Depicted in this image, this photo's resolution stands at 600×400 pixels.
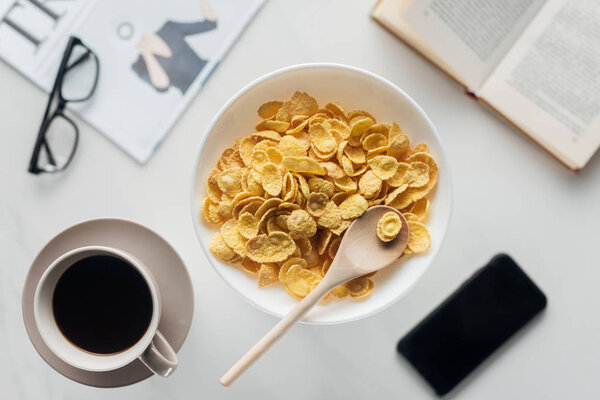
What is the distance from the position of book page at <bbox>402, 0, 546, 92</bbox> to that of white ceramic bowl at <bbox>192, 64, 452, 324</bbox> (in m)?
0.14

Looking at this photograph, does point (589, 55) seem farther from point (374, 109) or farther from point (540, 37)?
point (374, 109)

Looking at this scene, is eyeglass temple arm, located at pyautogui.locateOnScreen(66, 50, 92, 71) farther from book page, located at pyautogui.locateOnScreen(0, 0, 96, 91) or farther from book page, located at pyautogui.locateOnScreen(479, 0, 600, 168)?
book page, located at pyautogui.locateOnScreen(479, 0, 600, 168)

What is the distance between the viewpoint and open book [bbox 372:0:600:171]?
0.72 meters

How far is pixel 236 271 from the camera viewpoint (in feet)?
2.10

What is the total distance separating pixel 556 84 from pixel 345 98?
304 mm

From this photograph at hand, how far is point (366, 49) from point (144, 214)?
38 cm

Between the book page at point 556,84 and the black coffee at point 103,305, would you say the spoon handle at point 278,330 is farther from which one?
the book page at point 556,84

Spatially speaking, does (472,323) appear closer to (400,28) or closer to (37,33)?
(400,28)

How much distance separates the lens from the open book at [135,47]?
0.74 meters

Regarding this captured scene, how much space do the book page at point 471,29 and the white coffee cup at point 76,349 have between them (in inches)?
18.5

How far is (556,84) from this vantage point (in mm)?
735

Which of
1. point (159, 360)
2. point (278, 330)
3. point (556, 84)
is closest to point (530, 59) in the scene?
point (556, 84)

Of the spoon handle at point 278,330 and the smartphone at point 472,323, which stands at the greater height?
the smartphone at point 472,323

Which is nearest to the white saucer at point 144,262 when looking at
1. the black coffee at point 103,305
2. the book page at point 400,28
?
the black coffee at point 103,305
